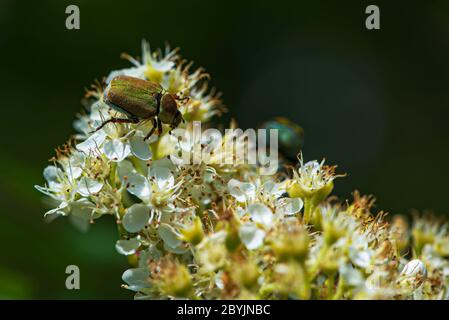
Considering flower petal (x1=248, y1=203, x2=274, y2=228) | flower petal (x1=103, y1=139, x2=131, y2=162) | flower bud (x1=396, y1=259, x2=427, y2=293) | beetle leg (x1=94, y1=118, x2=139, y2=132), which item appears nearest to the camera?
flower petal (x1=248, y1=203, x2=274, y2=228)

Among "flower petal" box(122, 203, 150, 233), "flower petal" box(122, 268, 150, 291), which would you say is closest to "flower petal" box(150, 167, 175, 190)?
"flower petal" box(122, 203, 150, 233)

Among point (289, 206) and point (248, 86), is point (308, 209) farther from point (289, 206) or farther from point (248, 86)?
point (248, 86)

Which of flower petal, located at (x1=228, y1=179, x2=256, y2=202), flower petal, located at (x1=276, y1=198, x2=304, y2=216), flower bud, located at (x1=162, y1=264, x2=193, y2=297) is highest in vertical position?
flower petal, located at (x1=228, y1=179, x2=256, y2=202)

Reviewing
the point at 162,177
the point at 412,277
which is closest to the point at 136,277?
the point at 162,177

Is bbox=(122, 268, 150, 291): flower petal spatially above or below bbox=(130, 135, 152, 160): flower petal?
below

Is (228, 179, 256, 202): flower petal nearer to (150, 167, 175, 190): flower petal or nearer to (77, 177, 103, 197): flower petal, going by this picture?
(150, 167, 175, 190): flower petal

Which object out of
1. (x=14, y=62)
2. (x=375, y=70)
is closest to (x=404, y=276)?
(x=14, y=62)

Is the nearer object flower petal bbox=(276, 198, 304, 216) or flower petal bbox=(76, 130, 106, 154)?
flower petal bbox=(276, 198, 304, 216)
